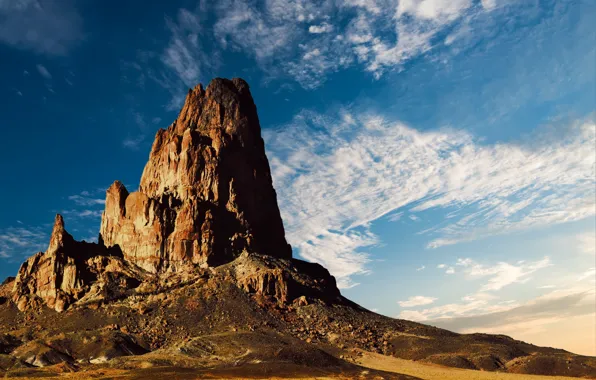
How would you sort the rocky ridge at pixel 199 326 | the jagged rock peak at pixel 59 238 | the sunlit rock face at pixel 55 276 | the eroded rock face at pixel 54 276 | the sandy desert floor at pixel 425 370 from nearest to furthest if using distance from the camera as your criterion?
1. the sandy desert floor at pixel 425 370
2. the rocky ridge at pixel 199 326
3. the sunlit rock face at pixel 55 276
4. the eroded rock face at pixel 54 276
5. the jagged rock peak at pixel 59 238

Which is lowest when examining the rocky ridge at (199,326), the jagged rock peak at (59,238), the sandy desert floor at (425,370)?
the sandy desert floor at (425,370)

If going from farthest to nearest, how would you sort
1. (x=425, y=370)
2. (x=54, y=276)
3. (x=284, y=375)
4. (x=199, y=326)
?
(x=54, y=276) → (x=199, y=326) → (x=425, y=370) → (x=284, y=375)

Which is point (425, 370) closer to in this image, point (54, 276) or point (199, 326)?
point (199, 326)

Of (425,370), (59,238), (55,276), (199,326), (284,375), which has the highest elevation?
(59,238)

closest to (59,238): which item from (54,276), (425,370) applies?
(54,276)

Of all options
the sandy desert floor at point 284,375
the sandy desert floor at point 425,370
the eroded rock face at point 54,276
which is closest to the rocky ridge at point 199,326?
the eroded rock face at point 54,276

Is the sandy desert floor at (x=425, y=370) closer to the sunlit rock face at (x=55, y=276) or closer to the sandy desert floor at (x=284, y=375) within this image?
the sandy desert floor at (x=284, y=375)

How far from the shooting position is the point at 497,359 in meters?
139

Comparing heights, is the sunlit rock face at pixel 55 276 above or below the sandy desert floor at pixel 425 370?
above

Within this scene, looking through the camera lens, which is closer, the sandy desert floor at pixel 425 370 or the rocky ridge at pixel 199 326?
the sandy desert floor at pixel 425 370

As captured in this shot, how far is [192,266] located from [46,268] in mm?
53316

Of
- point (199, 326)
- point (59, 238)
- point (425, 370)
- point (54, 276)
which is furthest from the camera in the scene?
point (59, 238)

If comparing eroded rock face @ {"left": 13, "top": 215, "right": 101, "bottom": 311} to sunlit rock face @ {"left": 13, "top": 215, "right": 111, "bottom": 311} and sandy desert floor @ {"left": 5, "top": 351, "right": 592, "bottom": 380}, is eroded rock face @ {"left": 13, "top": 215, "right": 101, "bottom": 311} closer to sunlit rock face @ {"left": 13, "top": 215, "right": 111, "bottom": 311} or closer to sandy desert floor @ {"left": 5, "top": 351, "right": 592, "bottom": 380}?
sunlit rock face @ {"left": 13, "top": 215, "right": 111, "bottom": 311}

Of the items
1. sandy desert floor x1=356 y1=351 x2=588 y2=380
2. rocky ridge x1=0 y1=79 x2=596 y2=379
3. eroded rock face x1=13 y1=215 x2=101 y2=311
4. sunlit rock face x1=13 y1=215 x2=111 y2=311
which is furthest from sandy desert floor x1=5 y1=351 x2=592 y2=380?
eroded rock face x1=13 y1=215 x2=101 y2=311
